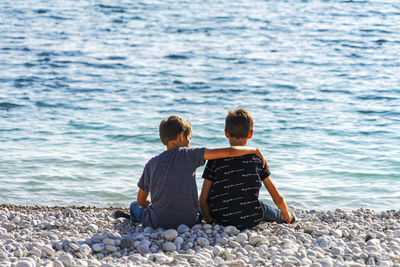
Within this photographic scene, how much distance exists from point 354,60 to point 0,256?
1426 cm

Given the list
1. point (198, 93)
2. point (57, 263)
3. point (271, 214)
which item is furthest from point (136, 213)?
point (198, 93)

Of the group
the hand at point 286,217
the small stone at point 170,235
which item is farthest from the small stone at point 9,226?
the hand at point 286,217

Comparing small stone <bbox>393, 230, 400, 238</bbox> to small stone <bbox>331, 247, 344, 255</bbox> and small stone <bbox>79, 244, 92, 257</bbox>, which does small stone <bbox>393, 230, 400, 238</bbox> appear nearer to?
small stone <bbox>331, 247, 344, 255</bbox>

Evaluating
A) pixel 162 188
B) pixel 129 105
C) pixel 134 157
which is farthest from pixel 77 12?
pixel 162 188

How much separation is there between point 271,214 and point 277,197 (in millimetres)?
184

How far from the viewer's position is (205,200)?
4.99m

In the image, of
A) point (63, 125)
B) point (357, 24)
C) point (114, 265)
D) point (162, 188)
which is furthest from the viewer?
point (357, 24)

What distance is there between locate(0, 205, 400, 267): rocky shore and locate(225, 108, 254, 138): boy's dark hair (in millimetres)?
814

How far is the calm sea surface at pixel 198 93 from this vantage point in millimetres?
7961

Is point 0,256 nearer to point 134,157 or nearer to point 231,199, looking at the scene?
point 231,199

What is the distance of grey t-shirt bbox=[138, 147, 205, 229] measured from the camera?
15.6 feet

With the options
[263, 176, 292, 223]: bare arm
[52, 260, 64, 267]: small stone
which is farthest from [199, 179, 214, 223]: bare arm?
[52, 260, 64, 267]: small stone

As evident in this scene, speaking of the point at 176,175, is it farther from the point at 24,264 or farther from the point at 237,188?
the point at 24,264

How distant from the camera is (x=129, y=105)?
12211 mm
